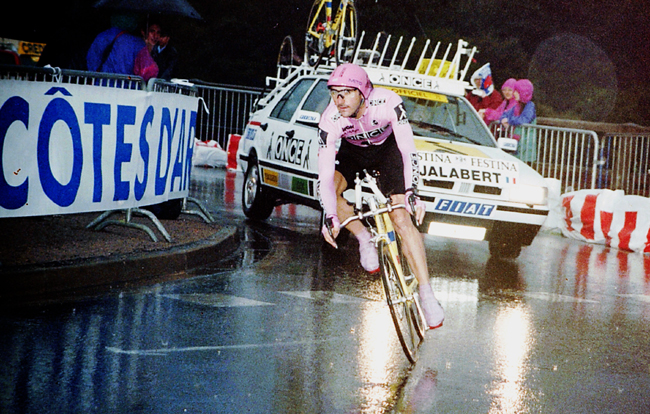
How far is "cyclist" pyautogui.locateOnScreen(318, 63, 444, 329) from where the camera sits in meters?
5.94

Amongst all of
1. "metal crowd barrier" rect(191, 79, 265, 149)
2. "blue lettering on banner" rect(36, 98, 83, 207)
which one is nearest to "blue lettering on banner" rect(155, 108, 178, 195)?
"blue lettering on banner" rect(36, 98, 83, 207)

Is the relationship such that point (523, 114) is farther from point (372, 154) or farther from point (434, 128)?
point (372, 154)

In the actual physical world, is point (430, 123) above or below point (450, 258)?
above

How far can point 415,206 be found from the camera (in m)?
5.84

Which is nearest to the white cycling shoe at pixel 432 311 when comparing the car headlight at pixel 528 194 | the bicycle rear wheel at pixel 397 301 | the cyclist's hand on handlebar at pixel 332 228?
the bicycle rear wheel at pixel 397 301

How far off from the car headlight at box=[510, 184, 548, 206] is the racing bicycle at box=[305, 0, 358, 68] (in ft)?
15.0

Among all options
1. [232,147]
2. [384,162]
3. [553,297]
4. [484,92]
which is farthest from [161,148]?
[232,147]

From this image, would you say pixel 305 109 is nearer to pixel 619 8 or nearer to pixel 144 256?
pixel 144 256

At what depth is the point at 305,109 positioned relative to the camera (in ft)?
37.7

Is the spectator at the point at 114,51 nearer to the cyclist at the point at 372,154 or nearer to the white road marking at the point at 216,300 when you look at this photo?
the white road marking at the point at 216,300

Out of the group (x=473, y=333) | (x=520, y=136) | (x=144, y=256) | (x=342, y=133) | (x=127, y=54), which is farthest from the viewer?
(x=520, y=136)

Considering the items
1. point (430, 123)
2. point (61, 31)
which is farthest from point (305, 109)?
point (61, 31)

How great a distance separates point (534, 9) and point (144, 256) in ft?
138

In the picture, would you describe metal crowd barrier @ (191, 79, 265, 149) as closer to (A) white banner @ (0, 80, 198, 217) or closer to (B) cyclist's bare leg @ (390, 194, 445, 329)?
(A) white banner @ (0, 80, 198, 217)
